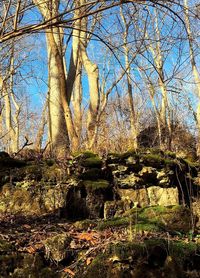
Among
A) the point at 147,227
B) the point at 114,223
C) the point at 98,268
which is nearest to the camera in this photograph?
the point at 98,268

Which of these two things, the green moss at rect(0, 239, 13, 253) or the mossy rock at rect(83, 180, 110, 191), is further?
the mossy rock at rect(83, 180, 110, 191)

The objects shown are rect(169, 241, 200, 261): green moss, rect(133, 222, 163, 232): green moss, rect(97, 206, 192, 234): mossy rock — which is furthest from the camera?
rect(97, 206, 192, 234): mossy rock

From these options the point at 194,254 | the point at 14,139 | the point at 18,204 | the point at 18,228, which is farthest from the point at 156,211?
the point at 14,139

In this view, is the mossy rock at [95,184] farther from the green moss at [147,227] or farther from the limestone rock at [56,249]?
the limestone rock at [56,249]

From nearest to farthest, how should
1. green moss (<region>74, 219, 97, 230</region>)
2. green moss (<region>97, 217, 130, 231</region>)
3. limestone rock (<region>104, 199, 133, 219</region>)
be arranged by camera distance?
1. green moss (<region>97, 217, 130, 231</region>)
2. green moss (<region>74, 219, 97, 230</region>)
3. limestone rock (<region>104, 199, 133, 219</region>)

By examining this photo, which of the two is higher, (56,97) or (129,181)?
(56,97)

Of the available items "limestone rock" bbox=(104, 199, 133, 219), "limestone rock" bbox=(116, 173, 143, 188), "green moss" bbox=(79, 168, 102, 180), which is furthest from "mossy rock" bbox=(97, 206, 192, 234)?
"green moss" bbox=(79, 168, 102, 180)

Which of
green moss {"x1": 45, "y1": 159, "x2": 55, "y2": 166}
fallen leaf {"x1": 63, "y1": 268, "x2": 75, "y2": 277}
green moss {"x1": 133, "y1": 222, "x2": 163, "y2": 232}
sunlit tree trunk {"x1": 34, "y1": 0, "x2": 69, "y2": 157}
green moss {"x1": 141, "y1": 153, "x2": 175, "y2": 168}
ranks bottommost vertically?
fallen leaf {"x1": 63, "y1": 268, "x2": 75, "y2": 277}

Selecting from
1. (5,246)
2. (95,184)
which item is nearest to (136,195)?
(95,184)

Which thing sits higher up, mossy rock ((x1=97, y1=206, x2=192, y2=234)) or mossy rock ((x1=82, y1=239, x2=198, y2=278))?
mossy rock ((x1=97, y1=206, x2=192, y2=234))

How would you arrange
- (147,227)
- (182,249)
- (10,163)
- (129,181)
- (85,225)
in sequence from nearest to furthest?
(182,249), (147,227), (85,225), (129,181), (10,163)

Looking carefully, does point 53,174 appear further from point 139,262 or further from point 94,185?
point 139,262

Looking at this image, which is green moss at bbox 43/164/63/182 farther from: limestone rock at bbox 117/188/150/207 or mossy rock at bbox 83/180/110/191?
limestone rock at bbox 117/188/150/207

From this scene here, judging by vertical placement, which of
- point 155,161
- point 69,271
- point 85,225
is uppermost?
point 155,161
